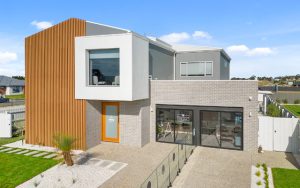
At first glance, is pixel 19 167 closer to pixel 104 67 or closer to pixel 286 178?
pixel 104 67

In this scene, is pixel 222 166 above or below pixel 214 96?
below

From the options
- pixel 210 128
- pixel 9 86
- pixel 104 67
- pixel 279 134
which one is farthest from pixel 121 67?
pixel 9 86

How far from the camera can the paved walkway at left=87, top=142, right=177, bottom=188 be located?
10.4 meters

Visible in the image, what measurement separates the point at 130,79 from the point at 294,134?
989 cm

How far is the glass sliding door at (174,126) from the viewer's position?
16078 millimetres

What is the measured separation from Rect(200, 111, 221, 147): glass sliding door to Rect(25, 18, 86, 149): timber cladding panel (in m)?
7.26

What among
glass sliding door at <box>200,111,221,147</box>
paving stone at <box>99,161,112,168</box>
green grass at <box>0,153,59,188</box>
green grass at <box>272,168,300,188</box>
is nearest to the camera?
green grass at <box>272,168,300,188</box>

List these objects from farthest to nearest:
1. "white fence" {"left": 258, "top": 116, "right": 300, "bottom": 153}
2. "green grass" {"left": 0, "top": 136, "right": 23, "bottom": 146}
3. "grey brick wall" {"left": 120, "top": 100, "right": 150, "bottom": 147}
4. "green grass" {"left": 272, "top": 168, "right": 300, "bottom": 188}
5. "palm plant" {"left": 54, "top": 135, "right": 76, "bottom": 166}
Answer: "green grass" {"left": 0, "top": 136, "right": 23, "bottom": 146}
"grey brick wall" {"left": 120, "top": 100, "right": 150, "bottom": 147}
"white fence" {"left": 258, "top": 116, "right": 300, "bottom": 153}
"palm plant" {"left": 54, "top": 135, "right": 76, "bottom": 166}
"green grass" {"left": 272, "top": 168, "right": 300, "bottom": 188}

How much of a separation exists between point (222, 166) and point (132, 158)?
15.1 ft

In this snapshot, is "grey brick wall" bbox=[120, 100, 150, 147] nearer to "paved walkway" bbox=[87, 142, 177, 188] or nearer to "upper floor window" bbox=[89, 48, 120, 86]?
"paved walkway" bbox=[87, 142, 177, 188]

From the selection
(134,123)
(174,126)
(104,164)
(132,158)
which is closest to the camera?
(104,164)

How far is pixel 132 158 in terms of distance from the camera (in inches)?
527

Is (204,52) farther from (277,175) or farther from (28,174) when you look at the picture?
(28,174)

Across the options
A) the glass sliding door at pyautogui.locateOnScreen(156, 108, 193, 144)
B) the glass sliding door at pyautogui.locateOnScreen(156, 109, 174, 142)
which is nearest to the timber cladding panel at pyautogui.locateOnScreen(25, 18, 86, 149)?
the glass sliding door at pyautogui.locateOnScreen(156, 109, 174, 142)
